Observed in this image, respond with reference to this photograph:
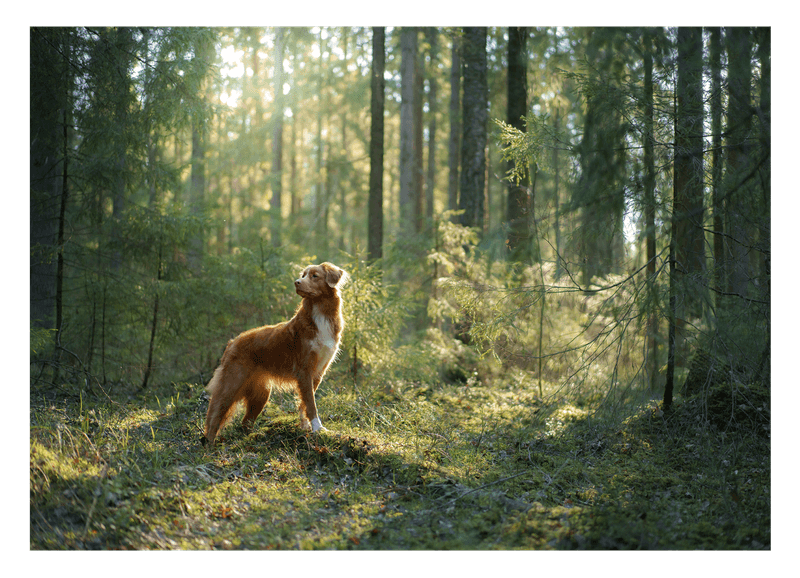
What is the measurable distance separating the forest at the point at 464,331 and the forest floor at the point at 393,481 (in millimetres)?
24

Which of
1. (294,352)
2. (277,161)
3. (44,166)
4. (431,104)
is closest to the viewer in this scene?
(294,352)

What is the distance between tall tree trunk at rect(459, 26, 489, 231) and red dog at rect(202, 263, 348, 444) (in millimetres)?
5014

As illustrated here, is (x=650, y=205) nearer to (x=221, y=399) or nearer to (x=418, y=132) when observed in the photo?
(x=221, y=399)

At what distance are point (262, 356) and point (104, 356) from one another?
3.34m

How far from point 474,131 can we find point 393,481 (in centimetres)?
694

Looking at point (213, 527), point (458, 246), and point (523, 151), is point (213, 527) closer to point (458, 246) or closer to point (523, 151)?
point (523, 151)

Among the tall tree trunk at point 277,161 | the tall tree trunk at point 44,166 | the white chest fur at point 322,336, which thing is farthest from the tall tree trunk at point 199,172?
the white chest fur at point 322,336

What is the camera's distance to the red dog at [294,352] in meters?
4.84

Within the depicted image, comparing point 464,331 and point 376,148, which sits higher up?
point 376,148

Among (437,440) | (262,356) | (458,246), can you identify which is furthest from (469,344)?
(262,356)

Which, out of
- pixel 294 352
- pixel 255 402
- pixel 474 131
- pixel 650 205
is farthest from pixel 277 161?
pixel 650 205

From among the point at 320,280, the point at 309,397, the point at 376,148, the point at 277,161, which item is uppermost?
the point at 277,161

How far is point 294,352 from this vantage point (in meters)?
4.93

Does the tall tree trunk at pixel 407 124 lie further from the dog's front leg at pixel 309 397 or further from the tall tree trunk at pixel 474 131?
the dog's front leg at pixel 309 397
